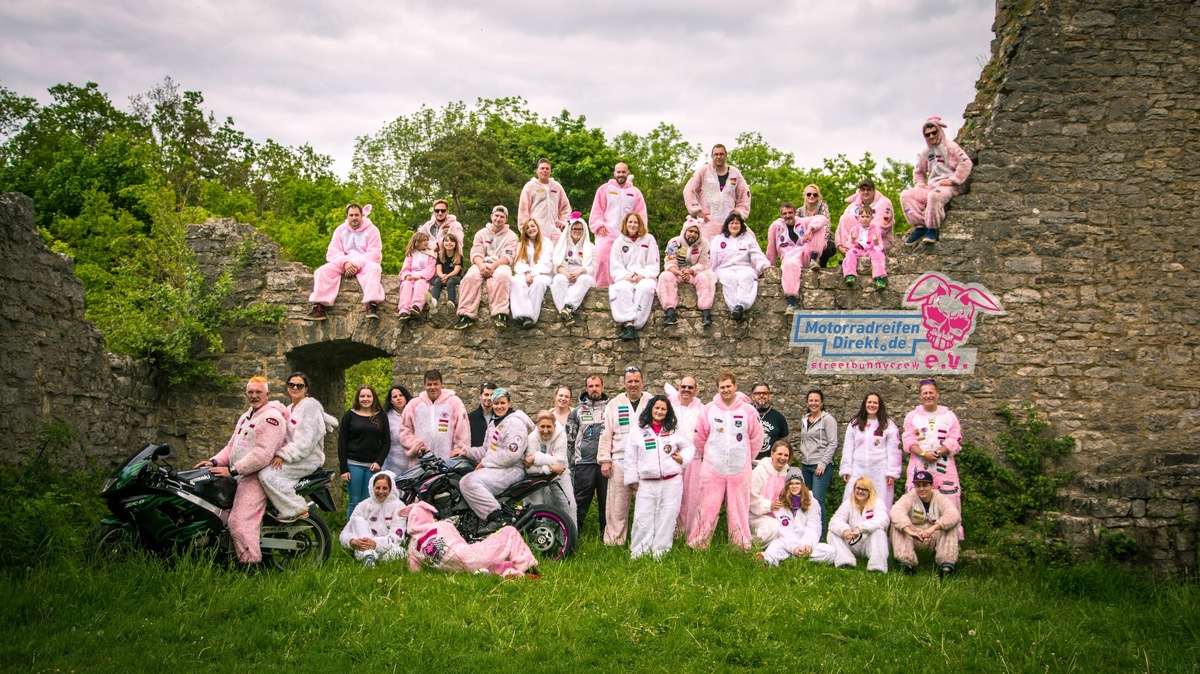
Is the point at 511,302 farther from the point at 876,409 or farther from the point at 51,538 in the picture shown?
the point at 51,538

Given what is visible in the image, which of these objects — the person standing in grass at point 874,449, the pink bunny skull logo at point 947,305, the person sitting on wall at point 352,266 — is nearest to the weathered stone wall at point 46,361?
the person sitting on wall at point 352,266

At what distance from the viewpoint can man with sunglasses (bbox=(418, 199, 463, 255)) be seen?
1079 centimetres

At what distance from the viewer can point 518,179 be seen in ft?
81.5

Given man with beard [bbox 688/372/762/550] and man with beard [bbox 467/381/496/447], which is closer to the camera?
man with beard [bbox 688/372/762/550]

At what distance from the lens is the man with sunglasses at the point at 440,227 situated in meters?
10.8

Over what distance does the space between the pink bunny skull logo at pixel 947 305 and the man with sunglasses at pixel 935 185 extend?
0.52m

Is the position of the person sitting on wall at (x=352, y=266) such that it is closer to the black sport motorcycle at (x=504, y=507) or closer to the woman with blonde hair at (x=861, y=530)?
the black sport motorcycle at (x=504, y=507)

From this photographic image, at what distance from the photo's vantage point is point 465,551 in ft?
23.7

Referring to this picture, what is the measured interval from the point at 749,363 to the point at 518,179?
1532cm

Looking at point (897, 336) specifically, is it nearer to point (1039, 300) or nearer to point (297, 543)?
point (1039, 300)

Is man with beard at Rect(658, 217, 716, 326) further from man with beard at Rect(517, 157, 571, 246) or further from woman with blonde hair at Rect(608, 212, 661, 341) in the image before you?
man with beard at Rect(517, 157, 571, 246)

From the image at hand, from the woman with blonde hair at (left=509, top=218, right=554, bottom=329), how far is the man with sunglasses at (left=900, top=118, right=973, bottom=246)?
A: 4.03 m

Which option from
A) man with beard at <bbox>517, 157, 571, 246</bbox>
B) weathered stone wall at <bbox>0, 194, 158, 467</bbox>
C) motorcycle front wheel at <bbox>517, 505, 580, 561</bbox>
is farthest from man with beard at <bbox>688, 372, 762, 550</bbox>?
weathered stone wall at <bbox>0, 194, 158, 467</bbox>

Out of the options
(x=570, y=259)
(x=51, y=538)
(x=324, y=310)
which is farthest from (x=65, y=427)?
(x=570, y=259)
